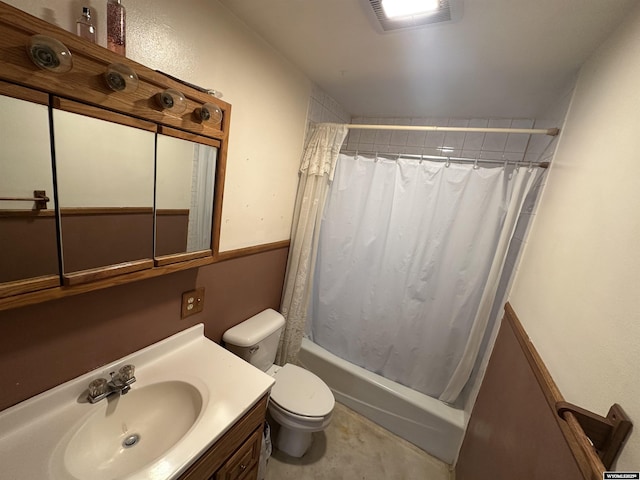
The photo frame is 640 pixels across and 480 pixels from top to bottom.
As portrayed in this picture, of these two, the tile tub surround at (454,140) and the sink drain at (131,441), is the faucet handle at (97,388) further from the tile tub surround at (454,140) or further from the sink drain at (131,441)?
the tile tub surround at (454,140)

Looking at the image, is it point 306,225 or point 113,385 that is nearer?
point 113,385

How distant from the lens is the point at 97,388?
34.4 inches

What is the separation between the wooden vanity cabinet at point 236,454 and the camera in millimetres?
807

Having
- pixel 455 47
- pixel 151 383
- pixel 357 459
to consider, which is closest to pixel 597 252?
pixel 455 47

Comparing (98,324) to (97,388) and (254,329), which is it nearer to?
(97,388)

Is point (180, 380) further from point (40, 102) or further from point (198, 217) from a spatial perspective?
point (40, 102)

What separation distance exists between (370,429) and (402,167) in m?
1.88

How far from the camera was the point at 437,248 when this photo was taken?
5.34 feet

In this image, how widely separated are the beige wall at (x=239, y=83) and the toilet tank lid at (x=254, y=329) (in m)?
0.49

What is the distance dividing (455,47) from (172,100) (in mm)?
1173

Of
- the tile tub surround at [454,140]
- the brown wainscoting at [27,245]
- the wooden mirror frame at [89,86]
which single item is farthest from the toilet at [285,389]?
the tile tub surround at [454,140]

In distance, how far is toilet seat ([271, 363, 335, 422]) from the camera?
1.36 metres

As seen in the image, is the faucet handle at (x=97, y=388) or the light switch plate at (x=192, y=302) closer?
the faucet handle at (x=97, y=388)

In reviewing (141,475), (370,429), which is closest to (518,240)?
(370,429)
